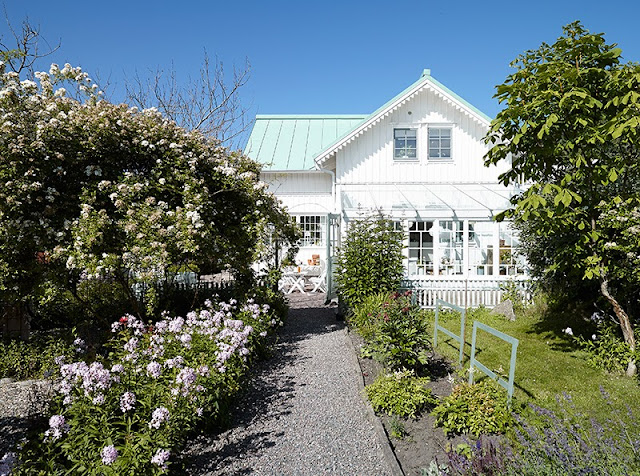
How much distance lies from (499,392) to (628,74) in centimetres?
427

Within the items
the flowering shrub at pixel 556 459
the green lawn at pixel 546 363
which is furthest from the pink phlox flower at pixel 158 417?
the green lawn at pixel 546 363

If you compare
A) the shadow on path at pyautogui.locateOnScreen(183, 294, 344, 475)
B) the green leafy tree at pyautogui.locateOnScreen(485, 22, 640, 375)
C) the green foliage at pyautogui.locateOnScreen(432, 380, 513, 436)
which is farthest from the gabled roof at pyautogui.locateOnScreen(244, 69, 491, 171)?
the green foliage at pyautogui.locateOnScreen(432, 380, 513, 436)

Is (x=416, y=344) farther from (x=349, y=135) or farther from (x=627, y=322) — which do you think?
(x=349, y=135)

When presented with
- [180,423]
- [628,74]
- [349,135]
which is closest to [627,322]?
[628,74]

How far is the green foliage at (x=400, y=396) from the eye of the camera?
4.94m

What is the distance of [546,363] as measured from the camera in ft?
23.2

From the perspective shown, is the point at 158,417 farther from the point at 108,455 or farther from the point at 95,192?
the point at 95,192

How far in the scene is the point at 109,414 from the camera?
3723mm

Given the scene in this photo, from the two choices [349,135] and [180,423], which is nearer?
[180,423]

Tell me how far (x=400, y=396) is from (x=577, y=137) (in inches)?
161

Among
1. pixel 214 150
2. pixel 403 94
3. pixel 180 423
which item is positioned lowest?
pixel 180 423

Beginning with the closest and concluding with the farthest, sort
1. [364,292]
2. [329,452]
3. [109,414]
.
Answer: [109,414]
[329,452]
[364,292]

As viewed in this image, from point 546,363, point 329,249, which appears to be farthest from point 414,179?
point 546,363

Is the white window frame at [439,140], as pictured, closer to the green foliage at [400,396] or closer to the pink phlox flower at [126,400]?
the green foliage at [400,396]
